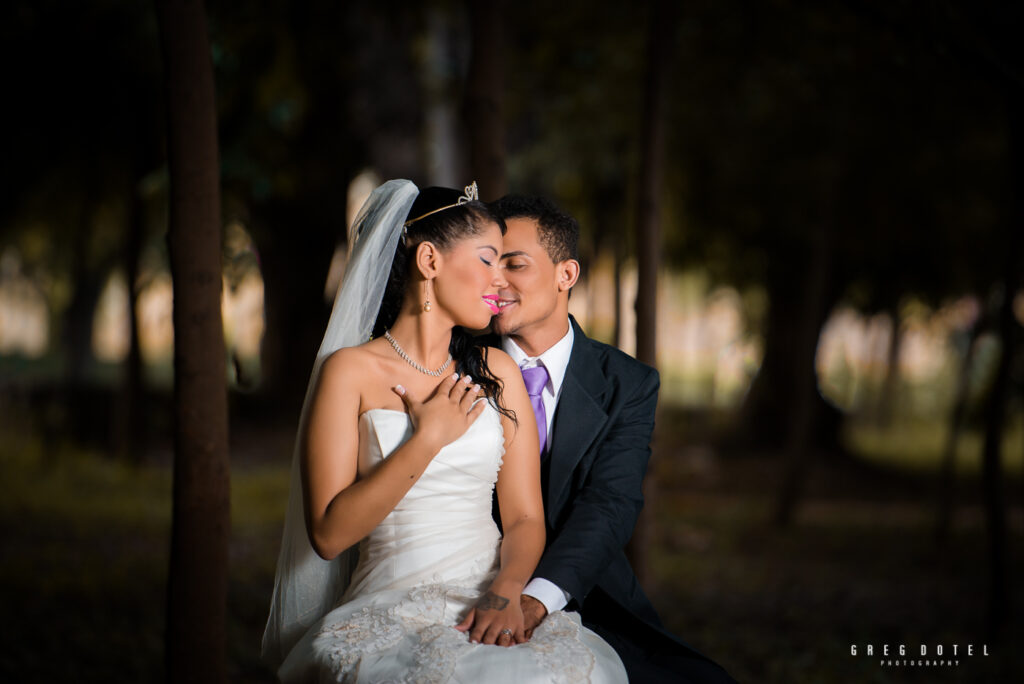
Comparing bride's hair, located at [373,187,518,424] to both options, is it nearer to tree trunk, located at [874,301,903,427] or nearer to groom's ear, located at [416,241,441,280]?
groom's ear, located at [416,241,441,280]

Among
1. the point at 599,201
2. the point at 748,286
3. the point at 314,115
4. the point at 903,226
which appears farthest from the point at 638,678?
the point at 748,286

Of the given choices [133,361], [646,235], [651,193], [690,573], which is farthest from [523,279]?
[133,361]

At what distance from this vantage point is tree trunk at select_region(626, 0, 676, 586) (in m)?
5.57

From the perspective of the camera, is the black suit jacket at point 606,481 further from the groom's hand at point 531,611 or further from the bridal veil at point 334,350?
the bridal veil at point 334,350

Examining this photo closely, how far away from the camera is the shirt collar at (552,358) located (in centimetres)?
320

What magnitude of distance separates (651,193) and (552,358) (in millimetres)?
2849

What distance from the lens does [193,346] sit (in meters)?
3.17

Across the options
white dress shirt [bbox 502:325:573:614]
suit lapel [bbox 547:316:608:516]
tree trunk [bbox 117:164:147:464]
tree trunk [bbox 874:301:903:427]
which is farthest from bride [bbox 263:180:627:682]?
tree trunk [bbox 874:301:903:427]

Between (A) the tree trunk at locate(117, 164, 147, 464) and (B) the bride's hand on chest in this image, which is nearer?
(B) the bride's hand on chest

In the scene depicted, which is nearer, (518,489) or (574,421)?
(518,489)

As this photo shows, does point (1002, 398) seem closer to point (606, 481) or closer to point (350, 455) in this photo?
point (606, 481)

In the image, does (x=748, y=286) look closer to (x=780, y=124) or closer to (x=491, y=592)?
(x=780, y=124)

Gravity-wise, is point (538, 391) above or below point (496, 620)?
above

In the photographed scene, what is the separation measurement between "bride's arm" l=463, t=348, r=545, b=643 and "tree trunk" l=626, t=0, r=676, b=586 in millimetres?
2723
